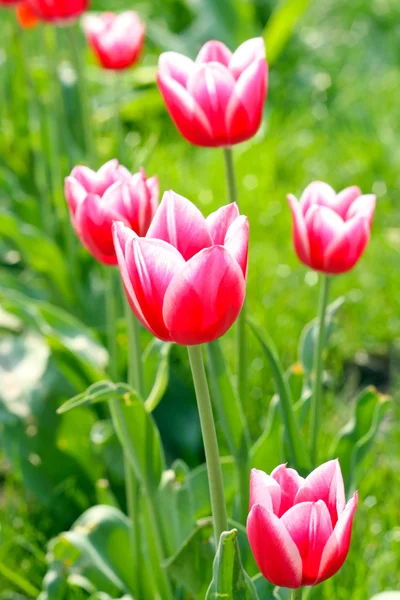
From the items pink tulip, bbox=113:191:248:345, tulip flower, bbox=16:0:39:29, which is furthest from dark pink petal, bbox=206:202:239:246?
tulip flower, bbox=16:0:39:29

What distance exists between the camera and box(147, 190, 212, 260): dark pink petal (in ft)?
2.79

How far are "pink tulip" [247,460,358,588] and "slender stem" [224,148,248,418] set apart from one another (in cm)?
39

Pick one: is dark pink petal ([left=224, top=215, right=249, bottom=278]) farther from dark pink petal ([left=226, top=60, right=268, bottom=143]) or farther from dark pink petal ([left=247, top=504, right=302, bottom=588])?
dark pink petal ([left=226, top=60, right=268, bottom=143])

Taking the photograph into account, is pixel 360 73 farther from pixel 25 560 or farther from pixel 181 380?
pixel 25 560

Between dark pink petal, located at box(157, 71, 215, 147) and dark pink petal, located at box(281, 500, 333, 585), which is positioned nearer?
dark pink petal, located at box(281, 500, 333, 585)

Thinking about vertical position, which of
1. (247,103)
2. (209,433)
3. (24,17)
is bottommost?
(209,433)

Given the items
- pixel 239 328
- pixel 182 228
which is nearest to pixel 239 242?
pixel 182 228

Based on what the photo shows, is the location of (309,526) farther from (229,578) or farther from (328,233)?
(328,233)

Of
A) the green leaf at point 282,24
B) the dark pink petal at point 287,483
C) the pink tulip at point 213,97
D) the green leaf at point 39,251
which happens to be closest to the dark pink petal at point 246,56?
the pink tulip at point 213,97

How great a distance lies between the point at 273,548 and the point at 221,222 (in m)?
0.29

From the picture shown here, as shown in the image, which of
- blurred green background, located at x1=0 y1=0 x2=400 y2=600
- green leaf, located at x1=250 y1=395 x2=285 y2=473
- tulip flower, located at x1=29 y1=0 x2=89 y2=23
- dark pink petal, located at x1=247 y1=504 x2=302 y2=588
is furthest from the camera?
tulip flower, located at x1=29 y1=0 x2=89 y2=23

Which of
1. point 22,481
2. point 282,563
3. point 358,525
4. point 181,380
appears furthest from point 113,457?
point 282,563

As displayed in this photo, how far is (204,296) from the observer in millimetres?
805

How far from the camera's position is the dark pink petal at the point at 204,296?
796mm
